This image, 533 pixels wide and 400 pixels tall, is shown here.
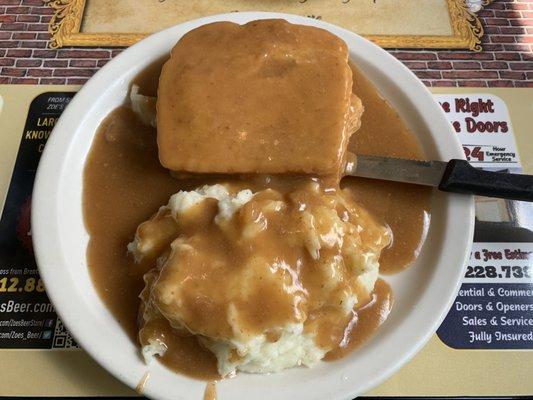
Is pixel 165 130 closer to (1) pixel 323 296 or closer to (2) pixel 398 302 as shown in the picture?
(1) pixel 323 296

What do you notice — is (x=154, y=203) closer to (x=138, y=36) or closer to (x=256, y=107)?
(x=256, y=107)

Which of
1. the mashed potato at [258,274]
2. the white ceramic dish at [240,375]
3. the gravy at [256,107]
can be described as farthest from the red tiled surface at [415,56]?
the mashed potato at [258,274]

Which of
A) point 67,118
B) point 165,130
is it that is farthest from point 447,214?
point 67,118

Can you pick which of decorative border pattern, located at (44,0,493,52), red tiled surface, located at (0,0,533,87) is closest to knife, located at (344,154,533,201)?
red tiled surface, located at (0,0,533,87)

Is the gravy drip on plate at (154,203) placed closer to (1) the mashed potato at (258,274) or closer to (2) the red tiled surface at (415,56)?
(1) the mashed potato at (258,274)

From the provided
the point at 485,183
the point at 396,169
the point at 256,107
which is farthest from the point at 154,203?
the point at 485,183

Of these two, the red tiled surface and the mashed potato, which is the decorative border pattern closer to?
the red tiled surface
